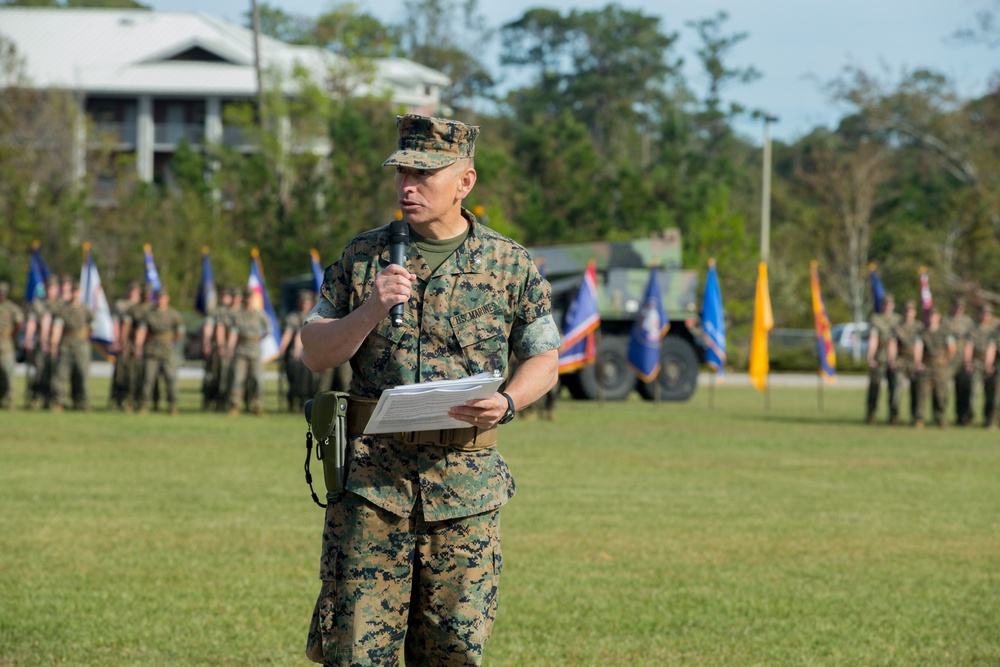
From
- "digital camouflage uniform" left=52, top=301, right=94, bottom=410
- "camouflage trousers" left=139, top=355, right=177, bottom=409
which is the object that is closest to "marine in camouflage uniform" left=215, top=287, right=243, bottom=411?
"camouflage trousers" left=139, top=355, right=177, bottom=409

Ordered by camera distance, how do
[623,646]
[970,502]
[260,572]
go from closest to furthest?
[623,646] → [260,572] → [970,502]

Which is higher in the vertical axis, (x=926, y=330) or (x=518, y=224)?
(x=518, y=224)

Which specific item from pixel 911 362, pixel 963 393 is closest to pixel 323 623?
pixel 911 362

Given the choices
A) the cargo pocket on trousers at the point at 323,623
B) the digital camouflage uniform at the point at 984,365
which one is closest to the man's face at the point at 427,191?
the cargo pocket on trousers at the point at 323,623

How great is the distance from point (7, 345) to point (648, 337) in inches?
468

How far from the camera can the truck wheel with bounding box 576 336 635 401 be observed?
30.9m

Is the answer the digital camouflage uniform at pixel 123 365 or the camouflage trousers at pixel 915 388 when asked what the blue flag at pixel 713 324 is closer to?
the camouflage trousers at pixel 915 388

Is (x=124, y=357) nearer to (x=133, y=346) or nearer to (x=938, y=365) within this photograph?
(x=133, y=346)

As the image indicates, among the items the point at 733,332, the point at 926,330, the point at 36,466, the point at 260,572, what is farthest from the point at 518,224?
the point at 260,572

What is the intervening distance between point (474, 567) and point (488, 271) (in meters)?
0.96

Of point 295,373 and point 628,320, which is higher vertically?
point 628,320

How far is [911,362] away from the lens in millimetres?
24359

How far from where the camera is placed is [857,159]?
55.3 metres

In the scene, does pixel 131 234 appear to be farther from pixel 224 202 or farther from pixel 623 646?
pixel 623 646
